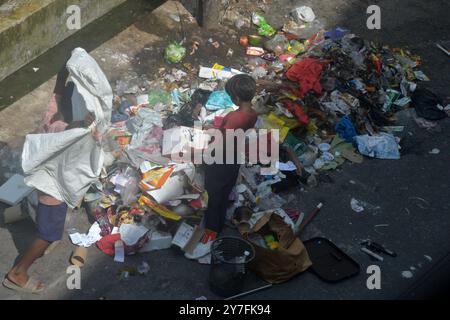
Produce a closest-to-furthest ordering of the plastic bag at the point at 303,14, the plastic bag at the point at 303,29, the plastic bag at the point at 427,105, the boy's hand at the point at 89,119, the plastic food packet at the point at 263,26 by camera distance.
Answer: the boy's hand at the point at 89,119 < the plastic bag at the point at 427,105 < the plastic food packet at the point at 263,26 < the plastic bag at the point at 303,29 < the plastic bag at the point at 303,14

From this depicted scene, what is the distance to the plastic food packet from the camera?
859cm

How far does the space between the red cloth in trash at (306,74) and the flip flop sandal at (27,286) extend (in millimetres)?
3743

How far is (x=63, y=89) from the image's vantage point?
514 centimetres

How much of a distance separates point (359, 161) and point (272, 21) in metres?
3.09

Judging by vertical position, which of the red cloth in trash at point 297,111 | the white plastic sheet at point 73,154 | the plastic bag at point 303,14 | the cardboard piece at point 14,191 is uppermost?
the white plastic sheet at point 73,154

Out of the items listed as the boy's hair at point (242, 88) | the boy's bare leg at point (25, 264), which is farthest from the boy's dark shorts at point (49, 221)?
the boy's hair at point (242, 88)

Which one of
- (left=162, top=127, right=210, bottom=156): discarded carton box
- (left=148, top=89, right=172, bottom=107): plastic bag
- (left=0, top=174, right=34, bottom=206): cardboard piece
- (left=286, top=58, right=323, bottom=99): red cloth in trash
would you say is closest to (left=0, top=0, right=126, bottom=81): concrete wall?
(left=148, top=89, right=172, bottom=107): plastic bag

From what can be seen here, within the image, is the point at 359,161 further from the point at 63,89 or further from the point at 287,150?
the point at 63,89

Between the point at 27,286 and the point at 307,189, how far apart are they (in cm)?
294

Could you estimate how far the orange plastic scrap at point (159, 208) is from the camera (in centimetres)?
561

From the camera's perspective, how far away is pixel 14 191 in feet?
18.9

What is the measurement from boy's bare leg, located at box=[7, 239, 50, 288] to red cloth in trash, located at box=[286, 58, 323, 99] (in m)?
3.57

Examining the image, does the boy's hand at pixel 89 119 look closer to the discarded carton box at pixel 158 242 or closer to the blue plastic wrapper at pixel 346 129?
the discarded carton box at pixel 158 242

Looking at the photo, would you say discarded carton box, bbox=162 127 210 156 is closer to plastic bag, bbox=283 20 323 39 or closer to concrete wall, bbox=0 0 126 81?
concrete wall, bbox=0 0 126 81
